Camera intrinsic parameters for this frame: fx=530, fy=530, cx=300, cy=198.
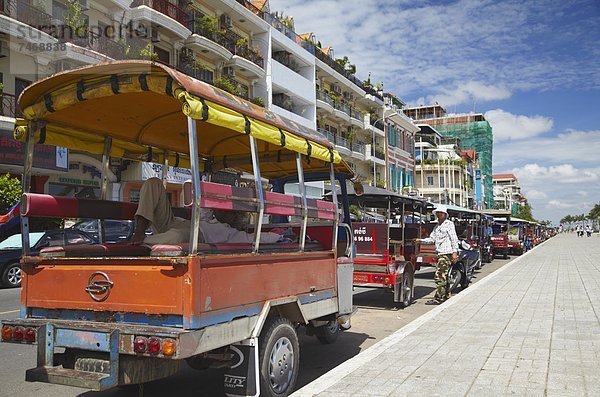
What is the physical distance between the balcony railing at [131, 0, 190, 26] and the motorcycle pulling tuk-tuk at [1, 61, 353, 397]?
18.7 meters

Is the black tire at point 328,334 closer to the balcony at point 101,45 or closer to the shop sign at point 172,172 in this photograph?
the shop sign at point 172,172

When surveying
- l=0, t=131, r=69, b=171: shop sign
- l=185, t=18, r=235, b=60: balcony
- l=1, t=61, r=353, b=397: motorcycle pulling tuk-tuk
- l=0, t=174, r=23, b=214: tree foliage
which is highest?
l=185, t=18, r=235, b=60: balcony

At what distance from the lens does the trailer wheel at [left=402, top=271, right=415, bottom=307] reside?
37.8 ft

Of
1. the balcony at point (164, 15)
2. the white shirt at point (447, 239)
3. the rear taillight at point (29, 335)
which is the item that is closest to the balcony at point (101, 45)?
the balcony at point (164, 15)

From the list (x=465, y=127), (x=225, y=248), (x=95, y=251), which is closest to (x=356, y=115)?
(x=95, y=251)

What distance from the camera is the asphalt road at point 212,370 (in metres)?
5.54

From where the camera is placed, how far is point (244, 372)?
445cm

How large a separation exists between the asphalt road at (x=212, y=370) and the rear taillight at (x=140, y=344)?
1.83 meters

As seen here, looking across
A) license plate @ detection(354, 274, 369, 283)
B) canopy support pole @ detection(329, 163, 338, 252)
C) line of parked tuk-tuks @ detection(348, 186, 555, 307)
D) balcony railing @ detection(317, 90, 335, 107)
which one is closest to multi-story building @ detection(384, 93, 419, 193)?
balcony railing @ detection(317, 90, 335, 107)

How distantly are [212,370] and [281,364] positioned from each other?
163 cm

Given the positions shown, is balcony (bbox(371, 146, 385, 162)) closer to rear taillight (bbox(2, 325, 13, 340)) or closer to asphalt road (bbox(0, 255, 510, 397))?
asphalt road (bbox(0, 255, 510, 397))

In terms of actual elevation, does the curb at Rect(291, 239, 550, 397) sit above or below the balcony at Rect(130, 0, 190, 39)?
below

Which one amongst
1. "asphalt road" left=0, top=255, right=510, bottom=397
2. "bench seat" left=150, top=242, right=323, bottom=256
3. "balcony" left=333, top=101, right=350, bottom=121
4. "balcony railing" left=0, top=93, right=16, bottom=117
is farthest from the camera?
"balcony" left=333, top=101, right=350, bottom=121

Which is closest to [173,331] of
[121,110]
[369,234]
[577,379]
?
[121,110]
